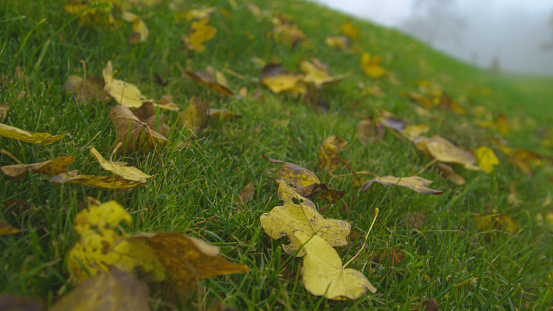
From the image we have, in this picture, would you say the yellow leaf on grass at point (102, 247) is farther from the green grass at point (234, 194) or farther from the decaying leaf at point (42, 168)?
the decaying leaf at point (42, 168)

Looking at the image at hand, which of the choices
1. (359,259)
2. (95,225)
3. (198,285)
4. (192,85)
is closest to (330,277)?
(359,259)

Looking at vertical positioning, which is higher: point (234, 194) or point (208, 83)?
point (208, 83)

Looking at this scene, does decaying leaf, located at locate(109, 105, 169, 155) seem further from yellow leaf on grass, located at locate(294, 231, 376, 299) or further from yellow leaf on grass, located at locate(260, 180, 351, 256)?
yellow leaf on grass, located at locate(294, 231, 376, 299)

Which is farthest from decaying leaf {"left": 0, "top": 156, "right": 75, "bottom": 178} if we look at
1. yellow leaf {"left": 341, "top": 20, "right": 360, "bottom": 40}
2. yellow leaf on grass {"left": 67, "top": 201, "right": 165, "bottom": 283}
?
yellow leaf {"left": 341, "top": 20, "right": 360, "bottom": 40}

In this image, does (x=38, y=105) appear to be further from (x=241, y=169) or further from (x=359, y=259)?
(x=359, y=259)

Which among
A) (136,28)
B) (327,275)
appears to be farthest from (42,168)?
(136,28)

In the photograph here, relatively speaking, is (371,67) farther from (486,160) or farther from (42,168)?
(42,168)
